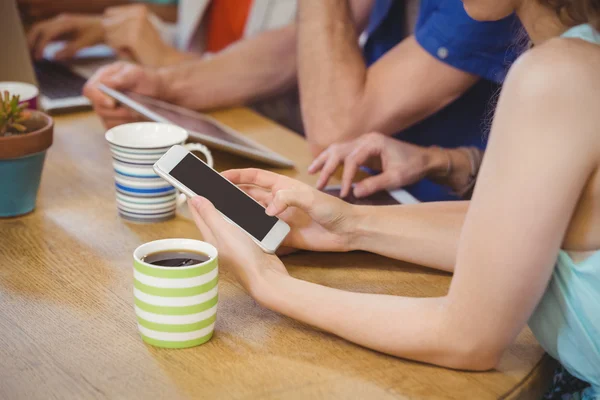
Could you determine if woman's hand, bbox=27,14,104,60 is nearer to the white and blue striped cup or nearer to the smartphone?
the white and blue striped cup

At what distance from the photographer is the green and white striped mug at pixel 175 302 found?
2.66 feet

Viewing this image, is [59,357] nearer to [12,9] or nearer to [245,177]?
[245,177]

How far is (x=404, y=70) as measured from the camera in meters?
1.48

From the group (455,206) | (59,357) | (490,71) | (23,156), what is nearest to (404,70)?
(490,71)

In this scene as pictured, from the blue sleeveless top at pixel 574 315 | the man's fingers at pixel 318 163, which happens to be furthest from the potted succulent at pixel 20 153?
the blue sleeveless top at pixel 574 315

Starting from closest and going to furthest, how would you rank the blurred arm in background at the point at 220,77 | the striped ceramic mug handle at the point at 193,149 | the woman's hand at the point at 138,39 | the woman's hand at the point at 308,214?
the woman's hand at the point at 308,214, the striped ceramic mug handle at the point at 193,149, the blurred arm in background at the point at 220,77, the woman's hand at the point at 138,39

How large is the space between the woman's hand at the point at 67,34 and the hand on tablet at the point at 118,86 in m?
0.52

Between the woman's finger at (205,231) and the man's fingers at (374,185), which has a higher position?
the woman's finger at (205,231)

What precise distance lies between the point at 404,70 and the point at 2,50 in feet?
2.63

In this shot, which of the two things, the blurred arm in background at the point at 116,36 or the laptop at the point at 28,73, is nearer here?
the laptop at the point at 28,73

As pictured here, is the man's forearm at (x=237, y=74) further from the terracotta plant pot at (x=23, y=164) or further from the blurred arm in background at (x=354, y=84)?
the terracotta plant pot at (x=23, y=164)

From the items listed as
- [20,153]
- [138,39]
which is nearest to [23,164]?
[20,153]

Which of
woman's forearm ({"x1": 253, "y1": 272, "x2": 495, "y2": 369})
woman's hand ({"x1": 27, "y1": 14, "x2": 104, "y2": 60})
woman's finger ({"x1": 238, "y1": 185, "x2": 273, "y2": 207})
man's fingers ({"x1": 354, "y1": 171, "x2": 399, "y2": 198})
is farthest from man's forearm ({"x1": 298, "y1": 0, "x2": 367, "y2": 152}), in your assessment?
woman's hand ({"x1": 27, "y1": 14, "x2": 104, "y2": 60})

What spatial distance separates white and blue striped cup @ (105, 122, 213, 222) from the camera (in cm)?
114
